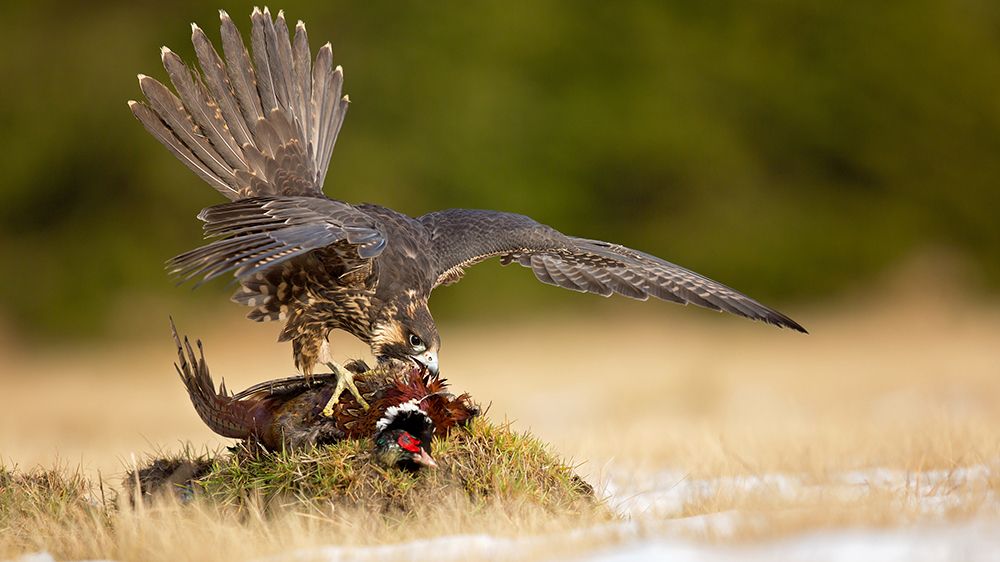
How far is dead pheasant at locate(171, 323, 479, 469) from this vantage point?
162 inches

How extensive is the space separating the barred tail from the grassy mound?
0.14 m

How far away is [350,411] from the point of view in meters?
4.31

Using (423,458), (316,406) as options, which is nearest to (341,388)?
(316,406)

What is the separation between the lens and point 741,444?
6.17 m

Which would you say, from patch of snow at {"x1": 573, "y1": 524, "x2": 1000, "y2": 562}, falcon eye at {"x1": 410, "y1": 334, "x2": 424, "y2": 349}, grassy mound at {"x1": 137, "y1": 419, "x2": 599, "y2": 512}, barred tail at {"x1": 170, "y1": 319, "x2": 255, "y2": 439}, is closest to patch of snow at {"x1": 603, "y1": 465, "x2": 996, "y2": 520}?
grassy mound at {"x1": 137, "y1": 419, "x2": 599, "y2": 512}

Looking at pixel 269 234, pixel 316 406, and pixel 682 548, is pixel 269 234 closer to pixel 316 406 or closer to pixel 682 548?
pixel 316 406

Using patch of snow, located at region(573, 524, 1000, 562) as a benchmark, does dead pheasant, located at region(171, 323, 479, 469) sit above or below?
above

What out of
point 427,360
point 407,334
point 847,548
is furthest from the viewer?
point 407,334

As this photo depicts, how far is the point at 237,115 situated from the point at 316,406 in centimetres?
203

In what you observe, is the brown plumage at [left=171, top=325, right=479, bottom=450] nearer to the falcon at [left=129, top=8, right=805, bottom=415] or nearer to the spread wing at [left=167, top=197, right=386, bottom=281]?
the falcon at [left=129, top=8, right=805, bottom=415]

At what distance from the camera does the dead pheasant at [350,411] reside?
4117 mm

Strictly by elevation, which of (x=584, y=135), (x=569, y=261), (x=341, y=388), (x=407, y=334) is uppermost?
(x=584, y=135)

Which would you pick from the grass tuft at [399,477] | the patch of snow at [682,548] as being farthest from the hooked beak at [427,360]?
the patch of snow at [682,548]

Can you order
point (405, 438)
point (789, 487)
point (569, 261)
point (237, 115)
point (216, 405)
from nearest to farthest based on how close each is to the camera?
point (405, 438) < point (216, 405) < point (789, 487) < point (237, 115) < point (569, 261)
